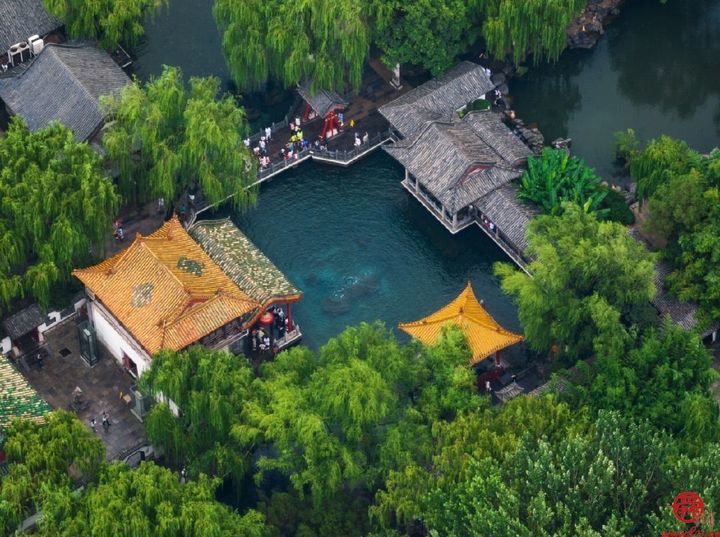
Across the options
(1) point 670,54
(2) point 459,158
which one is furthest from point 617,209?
(1) point 670,54

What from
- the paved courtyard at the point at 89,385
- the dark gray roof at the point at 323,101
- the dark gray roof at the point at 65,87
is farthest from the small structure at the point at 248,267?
the dark gray roof at the point at 323,101

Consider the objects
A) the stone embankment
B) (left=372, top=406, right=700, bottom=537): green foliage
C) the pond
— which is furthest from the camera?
the stone embankment

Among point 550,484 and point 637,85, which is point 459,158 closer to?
point 637,85

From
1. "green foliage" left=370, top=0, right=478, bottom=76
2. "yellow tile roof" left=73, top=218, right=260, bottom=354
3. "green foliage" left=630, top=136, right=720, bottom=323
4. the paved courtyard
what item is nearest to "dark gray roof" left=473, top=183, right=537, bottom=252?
"green foliage" left=630, top=136, right=720, bottom=323

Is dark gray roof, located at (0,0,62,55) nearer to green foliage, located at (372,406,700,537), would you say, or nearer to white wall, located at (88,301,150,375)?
white wall, located at (88,301,150,375)

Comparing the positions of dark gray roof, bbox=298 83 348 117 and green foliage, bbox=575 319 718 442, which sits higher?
dark gray roof, bbox=298 83 348 117

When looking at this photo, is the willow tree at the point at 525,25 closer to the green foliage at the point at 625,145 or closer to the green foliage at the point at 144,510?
the green foliage at the point at 625,145
